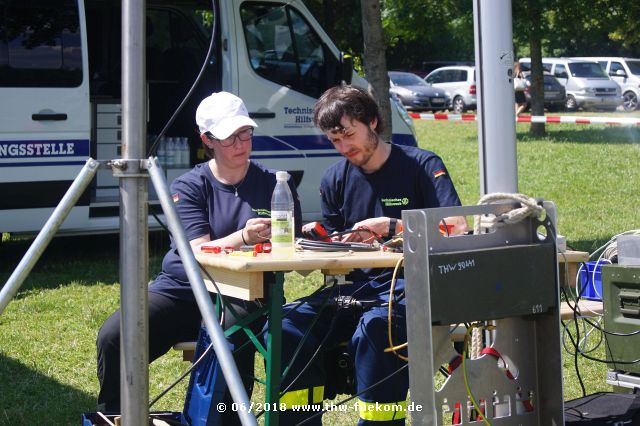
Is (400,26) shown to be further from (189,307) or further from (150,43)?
(189,307)

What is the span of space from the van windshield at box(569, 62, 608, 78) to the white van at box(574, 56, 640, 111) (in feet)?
1.82

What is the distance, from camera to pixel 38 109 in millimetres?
7480


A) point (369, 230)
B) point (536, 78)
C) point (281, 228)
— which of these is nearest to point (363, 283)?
point (369, 230)

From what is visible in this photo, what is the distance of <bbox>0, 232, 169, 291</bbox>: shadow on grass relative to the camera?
7660 mm

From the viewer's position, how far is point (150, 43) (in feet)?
28.5

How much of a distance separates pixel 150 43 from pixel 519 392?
6.26 meters

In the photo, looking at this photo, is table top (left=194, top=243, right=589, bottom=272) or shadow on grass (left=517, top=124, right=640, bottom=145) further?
shadow on grass (left=517, top=124, right=640, bottom=145)

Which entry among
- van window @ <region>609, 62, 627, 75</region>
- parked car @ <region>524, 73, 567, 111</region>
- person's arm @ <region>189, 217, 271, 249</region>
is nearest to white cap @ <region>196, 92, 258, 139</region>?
person's arm @ <region>189, 217, 271, 249</region>

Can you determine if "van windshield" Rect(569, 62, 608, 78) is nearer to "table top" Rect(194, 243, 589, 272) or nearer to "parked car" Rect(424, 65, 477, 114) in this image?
"parked car" Rect(424, 65, 477, 114)

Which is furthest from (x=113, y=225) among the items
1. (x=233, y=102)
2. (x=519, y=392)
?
(x=519, y=392)

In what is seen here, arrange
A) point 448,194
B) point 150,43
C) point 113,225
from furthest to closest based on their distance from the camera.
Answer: point 150,43, point 113,225, point 448,194

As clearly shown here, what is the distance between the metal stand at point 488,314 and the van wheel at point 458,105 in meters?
27.1

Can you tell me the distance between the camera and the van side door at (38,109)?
7.41 m

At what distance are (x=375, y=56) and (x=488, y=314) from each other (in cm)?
596
